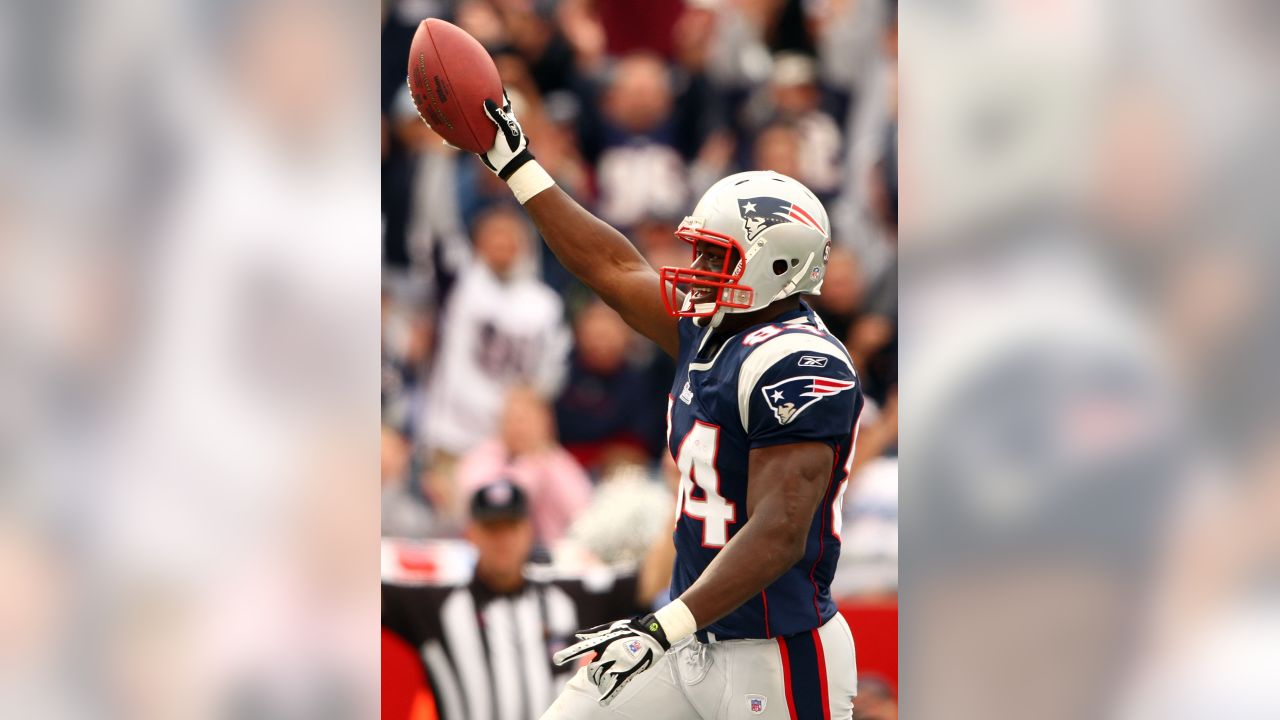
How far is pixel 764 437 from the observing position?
96.4 inches

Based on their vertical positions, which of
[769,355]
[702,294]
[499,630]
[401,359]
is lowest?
[499,630]

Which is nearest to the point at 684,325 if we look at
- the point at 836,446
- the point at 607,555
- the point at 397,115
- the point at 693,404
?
the point at 693,404

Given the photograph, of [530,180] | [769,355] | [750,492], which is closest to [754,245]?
[769,355]

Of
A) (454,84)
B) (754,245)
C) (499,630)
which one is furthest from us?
(499,630)

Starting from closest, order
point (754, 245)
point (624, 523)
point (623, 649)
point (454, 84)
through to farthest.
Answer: point (623, 649)
point (754, 245)
point (454, 84)
point (624, 523)

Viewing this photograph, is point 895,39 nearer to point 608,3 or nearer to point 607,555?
point 608,3

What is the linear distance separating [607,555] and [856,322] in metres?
1.20

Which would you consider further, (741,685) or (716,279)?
(716,279)

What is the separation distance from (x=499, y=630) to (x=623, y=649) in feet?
6.62

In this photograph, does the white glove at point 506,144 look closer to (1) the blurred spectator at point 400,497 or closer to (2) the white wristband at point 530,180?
(2) the white wristband at point 530,180

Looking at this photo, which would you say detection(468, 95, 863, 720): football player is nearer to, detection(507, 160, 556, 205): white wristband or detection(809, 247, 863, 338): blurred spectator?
detection(507, 160, 556, 205): white wristband

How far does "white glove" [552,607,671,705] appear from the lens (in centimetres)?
228

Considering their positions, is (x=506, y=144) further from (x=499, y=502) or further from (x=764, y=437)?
(x=499, y=502)

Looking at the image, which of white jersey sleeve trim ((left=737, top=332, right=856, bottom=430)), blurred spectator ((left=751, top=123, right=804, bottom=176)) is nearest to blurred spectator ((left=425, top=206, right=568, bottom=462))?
blurred spectator ((left=751, top=123, right=804, bottom=176))
